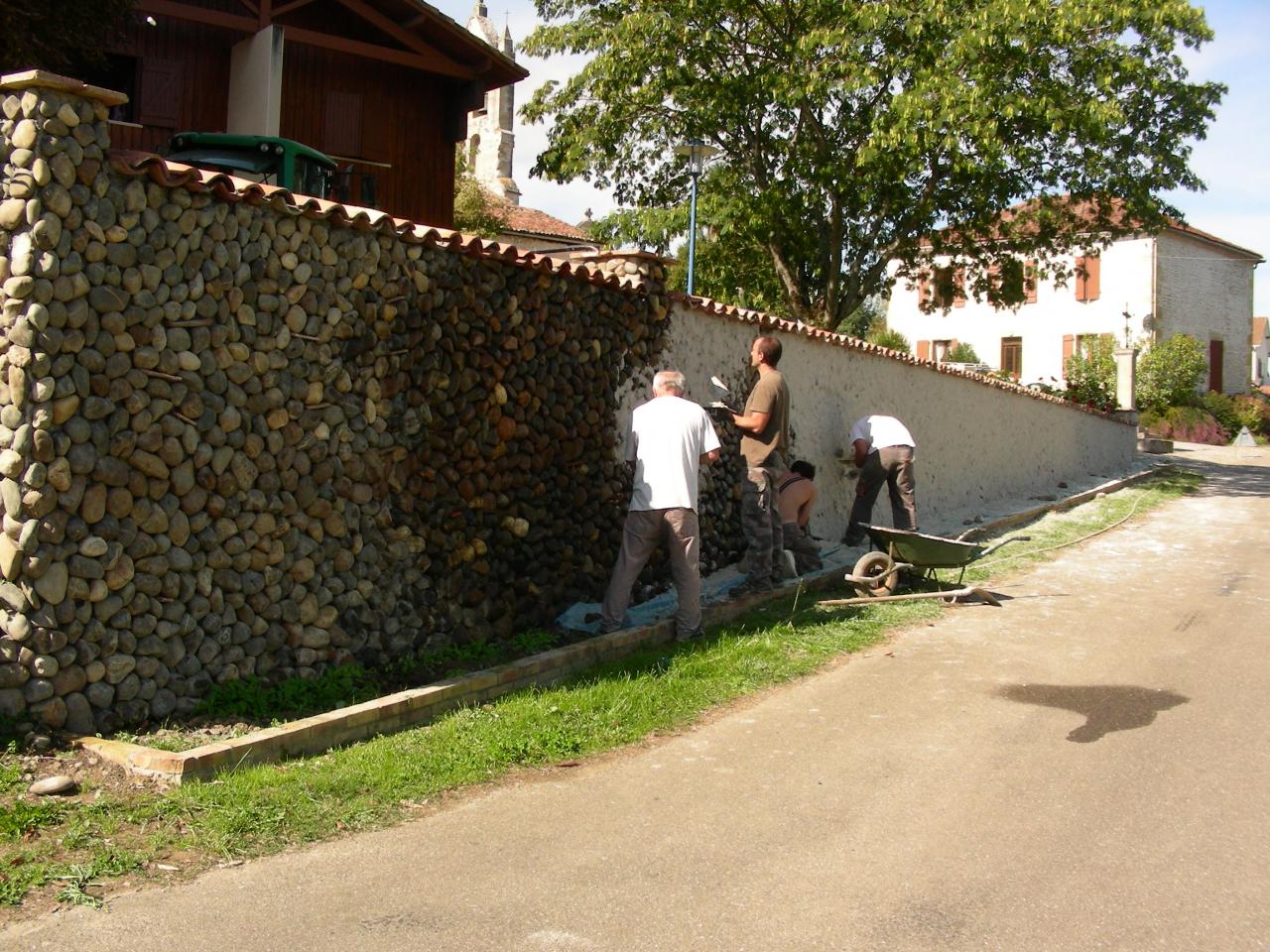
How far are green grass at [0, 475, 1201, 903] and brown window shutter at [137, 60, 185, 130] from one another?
33.0 ft

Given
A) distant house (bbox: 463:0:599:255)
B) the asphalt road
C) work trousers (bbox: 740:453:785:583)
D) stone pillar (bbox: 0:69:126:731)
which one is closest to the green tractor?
work trousers (bbox: 740:453:785:583)

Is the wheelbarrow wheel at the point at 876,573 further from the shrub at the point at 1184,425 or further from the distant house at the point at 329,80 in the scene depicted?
the shrub at the point at 1184,425

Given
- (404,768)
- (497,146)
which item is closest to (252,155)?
(404,768)

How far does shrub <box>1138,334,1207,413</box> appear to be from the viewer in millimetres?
39031

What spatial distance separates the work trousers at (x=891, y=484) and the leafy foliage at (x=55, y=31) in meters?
8.74

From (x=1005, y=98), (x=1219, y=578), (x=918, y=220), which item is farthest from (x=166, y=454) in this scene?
(x=918, y=220)

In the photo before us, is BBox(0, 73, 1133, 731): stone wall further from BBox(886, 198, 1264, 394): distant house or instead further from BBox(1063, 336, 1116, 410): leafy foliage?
BBox(886, 198, 1264, 394): distant house

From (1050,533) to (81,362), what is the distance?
12397 mm

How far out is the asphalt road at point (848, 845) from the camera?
3975mm

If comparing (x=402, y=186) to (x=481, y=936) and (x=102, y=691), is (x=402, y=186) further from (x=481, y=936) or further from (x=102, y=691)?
(x=481, y=936)

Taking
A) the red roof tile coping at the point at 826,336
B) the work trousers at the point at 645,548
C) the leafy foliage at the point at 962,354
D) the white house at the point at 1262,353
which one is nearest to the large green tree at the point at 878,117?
the red roof tile coping at the point at 826,336

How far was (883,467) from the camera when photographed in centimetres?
1216

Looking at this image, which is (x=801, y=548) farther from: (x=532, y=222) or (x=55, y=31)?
(x=532, y=222)

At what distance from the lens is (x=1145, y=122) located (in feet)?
71.4
